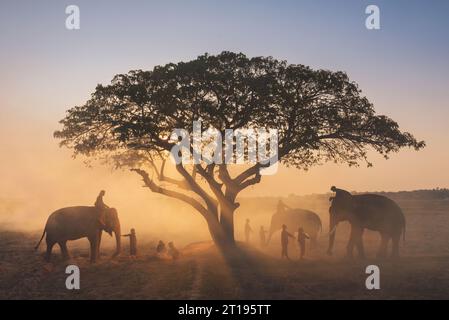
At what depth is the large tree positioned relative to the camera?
81.5 feet

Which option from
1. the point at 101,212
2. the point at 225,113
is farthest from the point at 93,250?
the point at 225,113

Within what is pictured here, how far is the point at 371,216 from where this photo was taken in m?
24.9

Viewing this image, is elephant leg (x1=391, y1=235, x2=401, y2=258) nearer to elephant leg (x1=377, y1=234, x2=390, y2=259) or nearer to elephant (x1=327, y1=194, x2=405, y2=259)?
elephant (x1=327, y1=194, x2=405, y2=259)

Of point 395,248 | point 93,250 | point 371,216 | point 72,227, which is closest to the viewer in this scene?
point 93,250

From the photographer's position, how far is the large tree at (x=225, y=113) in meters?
24.8

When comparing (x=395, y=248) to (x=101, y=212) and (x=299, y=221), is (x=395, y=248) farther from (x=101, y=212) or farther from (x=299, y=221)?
(x=101, y=212)

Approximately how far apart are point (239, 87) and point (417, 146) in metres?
11.0

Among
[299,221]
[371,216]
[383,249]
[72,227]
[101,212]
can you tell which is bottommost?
[383,249]

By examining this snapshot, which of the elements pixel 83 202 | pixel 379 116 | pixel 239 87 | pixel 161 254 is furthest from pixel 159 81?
pixel 83 202

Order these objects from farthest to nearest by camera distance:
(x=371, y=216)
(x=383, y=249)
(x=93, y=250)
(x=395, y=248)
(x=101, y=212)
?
(x=371, y=216) < (x=383, y=249) < (x=395, y=248) < (x=101, y=212) < (x=93, y=250)

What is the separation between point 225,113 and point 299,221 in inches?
444

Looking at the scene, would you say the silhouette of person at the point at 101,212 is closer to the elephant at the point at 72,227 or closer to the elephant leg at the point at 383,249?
the elephant at the point at 72,227

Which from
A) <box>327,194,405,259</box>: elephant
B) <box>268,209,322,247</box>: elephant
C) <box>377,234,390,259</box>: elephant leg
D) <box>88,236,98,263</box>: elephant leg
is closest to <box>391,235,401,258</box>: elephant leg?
<box>327,194,405,259</box>: elephant

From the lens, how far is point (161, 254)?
2453cm
